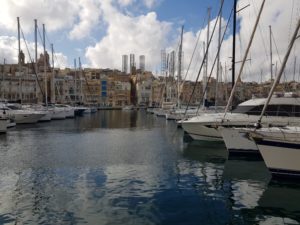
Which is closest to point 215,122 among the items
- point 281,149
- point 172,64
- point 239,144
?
point 239,144

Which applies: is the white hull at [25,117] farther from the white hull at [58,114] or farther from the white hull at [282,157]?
the white hull at [282,157]

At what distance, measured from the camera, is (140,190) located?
49.4 feet

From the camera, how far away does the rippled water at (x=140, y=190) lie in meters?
12.1

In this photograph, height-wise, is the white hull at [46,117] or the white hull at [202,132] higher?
the white hull at [202,132]

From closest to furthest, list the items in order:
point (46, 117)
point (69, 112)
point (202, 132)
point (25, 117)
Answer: point (202, 132), point (25, 117), point (46, 117), point (69, 112)

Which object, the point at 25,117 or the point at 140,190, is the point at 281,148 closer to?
the point at 140,190

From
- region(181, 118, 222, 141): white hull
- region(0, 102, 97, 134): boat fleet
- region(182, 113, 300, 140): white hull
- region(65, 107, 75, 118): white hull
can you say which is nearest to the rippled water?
region(182, 113, 300, 140): white hull

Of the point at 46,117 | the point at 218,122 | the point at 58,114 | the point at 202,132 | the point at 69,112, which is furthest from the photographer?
the point at 69,112

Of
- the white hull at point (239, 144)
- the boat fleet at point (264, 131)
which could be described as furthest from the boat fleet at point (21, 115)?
the white hull at point (239, 144)

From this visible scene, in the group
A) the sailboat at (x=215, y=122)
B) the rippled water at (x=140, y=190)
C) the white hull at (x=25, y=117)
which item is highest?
the sailboat at (x=215, y=122)

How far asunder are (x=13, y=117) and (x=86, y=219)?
142 feet

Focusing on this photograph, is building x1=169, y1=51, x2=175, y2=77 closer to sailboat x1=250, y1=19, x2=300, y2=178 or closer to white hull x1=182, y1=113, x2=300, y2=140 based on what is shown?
white hull x1=182, y1=113, x2=300, y2=140

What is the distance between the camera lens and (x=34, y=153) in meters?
25.1

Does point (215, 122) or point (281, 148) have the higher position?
point (215, 122)
